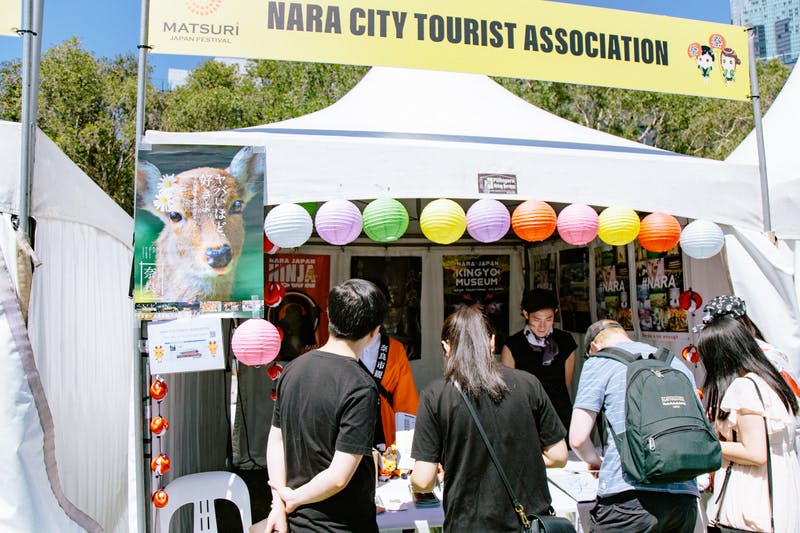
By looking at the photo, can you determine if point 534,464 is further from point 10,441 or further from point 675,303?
point 675,303

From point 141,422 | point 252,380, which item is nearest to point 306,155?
point 141,422

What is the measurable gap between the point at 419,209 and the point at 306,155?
1961 mm

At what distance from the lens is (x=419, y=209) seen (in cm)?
449

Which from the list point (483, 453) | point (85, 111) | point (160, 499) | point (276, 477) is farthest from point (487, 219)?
point (85, 111)

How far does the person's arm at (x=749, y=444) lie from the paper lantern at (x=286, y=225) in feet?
6.31

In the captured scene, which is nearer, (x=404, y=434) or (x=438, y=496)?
(x=438, y=496)

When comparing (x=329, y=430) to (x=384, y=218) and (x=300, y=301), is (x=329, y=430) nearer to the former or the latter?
(x=384, y=218)

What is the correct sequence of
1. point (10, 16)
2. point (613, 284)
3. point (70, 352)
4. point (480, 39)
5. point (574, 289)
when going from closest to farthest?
point (10, 16)
point (70, 352)
point (480, 39)
point (613, 284)
point (574, 289)

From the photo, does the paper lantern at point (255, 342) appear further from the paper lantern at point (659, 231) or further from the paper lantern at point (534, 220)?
the paper lantern at point (659, 231)

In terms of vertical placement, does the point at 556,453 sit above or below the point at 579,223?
below

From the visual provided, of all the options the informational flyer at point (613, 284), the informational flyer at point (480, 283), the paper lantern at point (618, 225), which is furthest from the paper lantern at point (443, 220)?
the informational flyer at point (480, 283)

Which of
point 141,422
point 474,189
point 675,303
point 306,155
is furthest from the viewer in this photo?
point 675,303

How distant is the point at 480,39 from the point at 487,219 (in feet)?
3.89

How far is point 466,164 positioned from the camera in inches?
111
